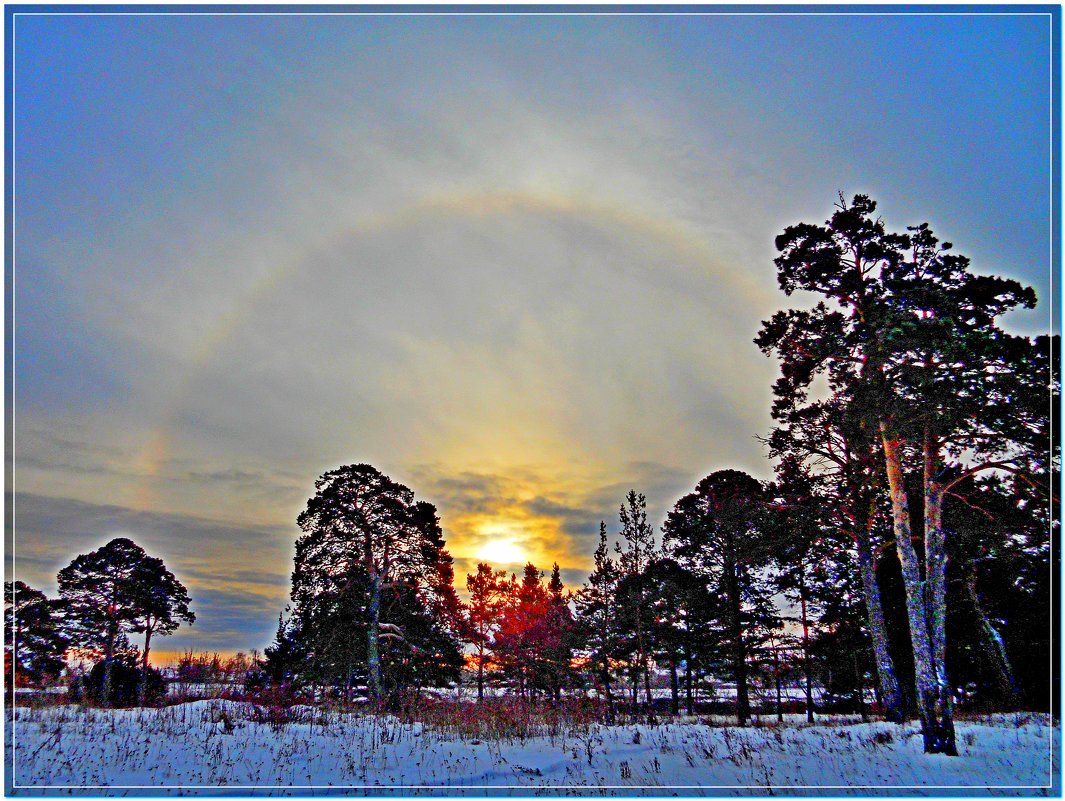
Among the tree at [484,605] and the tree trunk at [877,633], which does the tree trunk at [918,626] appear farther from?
the tree at [484,605]

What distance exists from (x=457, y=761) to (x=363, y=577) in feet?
58.5

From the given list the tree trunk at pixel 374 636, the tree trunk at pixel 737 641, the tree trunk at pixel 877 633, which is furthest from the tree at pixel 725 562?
the tree trunk at pixel 374 636

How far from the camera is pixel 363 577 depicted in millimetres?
29234

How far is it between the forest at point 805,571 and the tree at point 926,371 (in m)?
0.05

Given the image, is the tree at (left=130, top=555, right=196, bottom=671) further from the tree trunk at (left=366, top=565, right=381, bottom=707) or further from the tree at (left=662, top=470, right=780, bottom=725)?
the tree at (left=662, top=470, right=780, bottom=725)

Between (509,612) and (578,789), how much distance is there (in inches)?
1608

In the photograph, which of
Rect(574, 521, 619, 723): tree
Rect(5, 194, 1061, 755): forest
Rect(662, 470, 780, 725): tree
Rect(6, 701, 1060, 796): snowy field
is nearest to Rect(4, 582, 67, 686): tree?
Rect(5, 194, 1061, 755): forest

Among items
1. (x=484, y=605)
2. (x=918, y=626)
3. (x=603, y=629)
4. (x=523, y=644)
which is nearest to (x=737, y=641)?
(x=603, y=629)

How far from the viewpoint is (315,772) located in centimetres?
1095

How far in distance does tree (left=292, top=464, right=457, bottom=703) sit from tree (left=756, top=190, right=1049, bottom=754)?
2079 centimetres

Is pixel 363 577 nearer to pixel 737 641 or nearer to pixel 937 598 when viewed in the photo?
pixel 737 641

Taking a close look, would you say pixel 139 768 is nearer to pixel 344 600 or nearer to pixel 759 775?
pixel 759 775

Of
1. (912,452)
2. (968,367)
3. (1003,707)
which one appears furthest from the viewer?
(1003,707)

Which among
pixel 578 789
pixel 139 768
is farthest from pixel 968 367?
pixel 139 768
